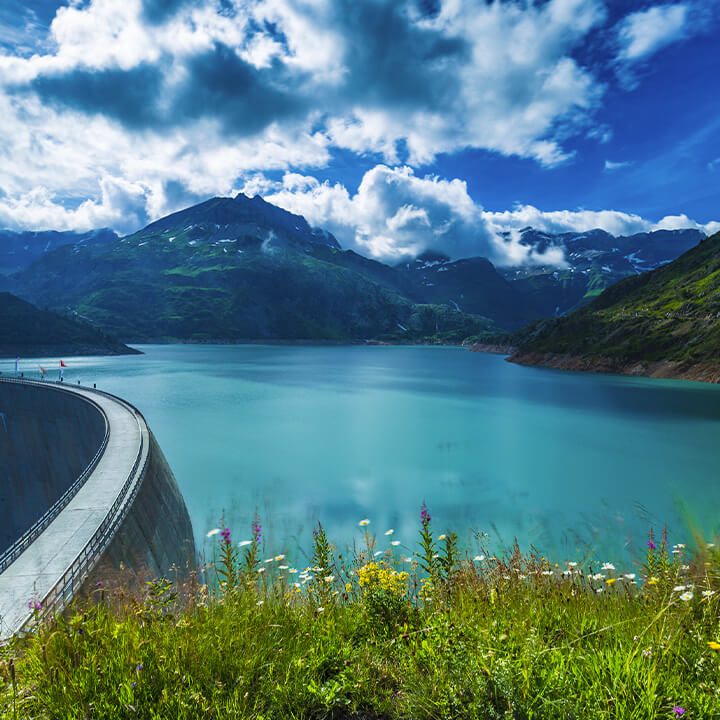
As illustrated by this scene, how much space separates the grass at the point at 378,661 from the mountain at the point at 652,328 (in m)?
107

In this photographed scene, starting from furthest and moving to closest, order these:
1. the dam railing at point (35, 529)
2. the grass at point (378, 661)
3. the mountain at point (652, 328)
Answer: the mountain at point (652, 328) < the dam railing at point (35, 529) < the grass at point (378, 661)

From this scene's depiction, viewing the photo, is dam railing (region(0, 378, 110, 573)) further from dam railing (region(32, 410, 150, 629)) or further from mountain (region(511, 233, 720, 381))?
mountain (region(511, 233, 720, 381))

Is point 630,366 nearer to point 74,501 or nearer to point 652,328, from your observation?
point 652,328

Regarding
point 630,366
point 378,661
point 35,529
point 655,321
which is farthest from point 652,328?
point 378,661

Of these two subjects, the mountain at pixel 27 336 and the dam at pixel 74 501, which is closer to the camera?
the dam at pixel 74 501

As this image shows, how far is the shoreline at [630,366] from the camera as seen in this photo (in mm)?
90750

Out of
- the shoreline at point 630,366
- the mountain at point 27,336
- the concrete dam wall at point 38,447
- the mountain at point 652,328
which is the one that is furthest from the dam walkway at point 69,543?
the mountain at point 27,336

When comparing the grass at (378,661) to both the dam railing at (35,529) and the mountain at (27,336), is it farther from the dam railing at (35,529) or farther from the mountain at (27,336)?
the mountain at (27,336)

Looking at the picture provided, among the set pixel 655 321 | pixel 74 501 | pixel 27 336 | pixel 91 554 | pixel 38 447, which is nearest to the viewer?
pixel 91 554

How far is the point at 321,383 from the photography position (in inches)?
3976

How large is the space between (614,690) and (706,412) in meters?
71.0

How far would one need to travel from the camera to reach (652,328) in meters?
115

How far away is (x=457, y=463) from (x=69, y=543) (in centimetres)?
2897

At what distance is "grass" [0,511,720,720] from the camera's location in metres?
3.76
